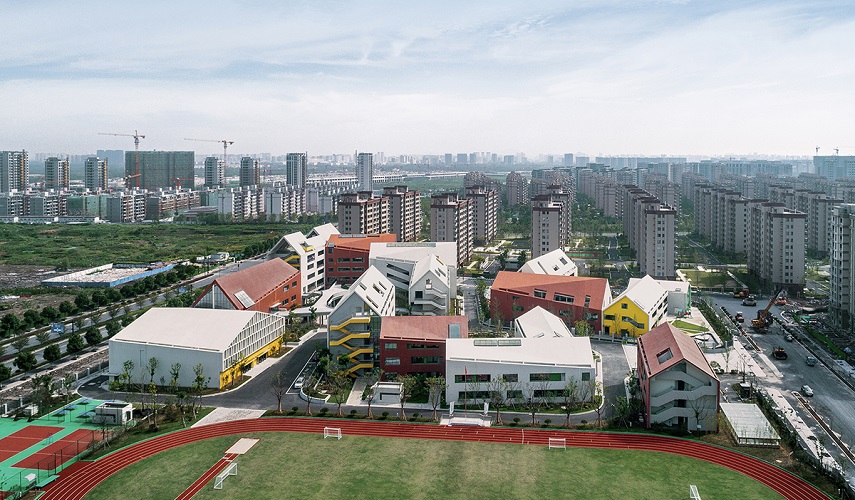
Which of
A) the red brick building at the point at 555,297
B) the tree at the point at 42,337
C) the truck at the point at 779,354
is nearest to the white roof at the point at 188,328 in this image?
the tree at the point at 42,337

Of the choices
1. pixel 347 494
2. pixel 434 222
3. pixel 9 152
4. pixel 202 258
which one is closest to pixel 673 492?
pixel 347 494

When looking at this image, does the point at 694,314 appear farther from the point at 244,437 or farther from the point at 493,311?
the point at 244,437

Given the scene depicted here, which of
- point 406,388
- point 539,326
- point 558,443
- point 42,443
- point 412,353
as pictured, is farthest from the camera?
point 539,326

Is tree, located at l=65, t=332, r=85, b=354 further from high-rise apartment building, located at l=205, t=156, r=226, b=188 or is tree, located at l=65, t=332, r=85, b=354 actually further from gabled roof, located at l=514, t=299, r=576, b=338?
high-rise apartment building, located at l=205, t=156, r=226, b=188

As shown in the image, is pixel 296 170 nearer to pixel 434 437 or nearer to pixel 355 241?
pixel 355 241

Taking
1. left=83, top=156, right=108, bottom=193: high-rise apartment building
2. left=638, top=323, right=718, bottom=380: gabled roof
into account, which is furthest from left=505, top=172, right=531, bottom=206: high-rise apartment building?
left=638, top=323, right=718, bottom=380: gabled roof

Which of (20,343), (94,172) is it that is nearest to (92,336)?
(20,343)
